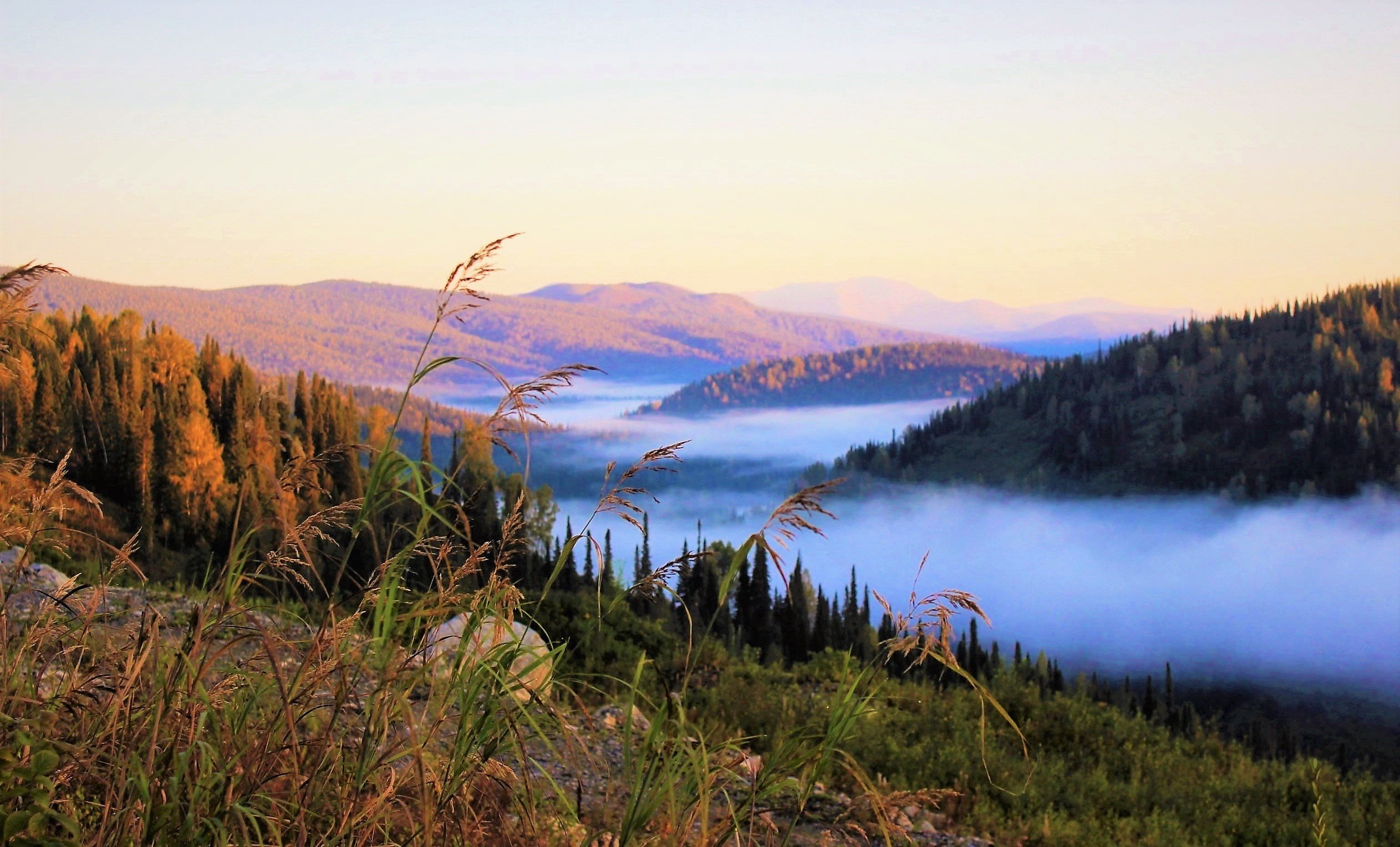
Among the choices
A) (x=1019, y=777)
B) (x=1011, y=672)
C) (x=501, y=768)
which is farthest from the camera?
(x=1011, y=672)

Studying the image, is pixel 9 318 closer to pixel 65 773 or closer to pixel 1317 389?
pixel 65 773

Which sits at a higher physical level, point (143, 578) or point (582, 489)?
point (143, 578)

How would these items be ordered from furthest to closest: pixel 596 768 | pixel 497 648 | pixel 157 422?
pixel 157 422
pixel 596 768
pixel 497 648

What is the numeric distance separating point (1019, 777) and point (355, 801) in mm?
7973

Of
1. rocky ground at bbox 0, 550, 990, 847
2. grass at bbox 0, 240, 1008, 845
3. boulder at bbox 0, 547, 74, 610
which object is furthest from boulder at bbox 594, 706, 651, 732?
grass at bbox 0, 240, 1008, 845

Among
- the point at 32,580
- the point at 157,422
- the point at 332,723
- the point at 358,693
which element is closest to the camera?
the point at 332,723

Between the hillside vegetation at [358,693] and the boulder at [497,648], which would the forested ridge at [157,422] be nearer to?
the hillside vegetation at [358,693]

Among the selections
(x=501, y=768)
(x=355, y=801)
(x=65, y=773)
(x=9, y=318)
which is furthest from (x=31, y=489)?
(x=501, y=768)

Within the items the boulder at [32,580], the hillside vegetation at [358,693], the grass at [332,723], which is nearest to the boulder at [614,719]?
the hillside vegetation at [358,693]

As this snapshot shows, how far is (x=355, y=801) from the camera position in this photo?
2.42 metres

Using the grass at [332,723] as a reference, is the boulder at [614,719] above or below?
below

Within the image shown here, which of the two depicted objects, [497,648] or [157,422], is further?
[157,422]

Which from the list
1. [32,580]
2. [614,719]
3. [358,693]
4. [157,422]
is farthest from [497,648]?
[157,422]

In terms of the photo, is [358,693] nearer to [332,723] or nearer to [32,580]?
[332,723]
